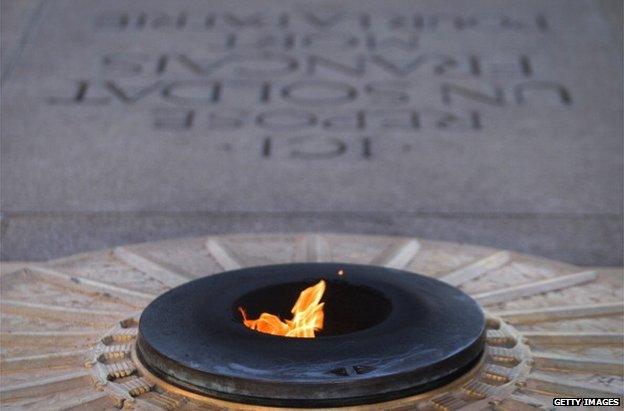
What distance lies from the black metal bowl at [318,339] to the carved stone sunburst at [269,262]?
0.09 meters

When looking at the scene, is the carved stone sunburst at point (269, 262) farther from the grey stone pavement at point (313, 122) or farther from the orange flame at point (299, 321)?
the grey stone pavement at point (313, 122)

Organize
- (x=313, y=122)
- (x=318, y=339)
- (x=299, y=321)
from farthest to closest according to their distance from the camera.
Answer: (x=313, y=122) → (x=299, y=321) → (x=318, y=339)

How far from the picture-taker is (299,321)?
406cm

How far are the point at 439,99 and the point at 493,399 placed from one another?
15.1ft

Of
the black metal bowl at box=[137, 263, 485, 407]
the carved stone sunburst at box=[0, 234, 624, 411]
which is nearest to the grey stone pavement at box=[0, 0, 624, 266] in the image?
the carved stone sunburst at box=[0, 234, 624, 411]

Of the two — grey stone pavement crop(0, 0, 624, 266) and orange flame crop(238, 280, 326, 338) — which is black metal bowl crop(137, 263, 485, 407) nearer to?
orange flame crop(238, 280, 326, 338)

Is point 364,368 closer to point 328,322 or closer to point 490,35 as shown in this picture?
point 328,322

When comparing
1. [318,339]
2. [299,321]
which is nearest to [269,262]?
[299,321]

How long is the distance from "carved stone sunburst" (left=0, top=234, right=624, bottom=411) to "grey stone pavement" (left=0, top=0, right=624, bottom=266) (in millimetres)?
768

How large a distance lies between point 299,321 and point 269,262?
123cm

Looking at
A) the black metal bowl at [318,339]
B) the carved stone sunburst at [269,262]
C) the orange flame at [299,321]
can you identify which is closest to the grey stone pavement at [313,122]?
the carved stone sunburst at [269,262]

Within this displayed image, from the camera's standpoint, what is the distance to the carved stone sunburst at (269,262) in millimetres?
3750

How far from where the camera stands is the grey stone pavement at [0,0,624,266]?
6.41 meters

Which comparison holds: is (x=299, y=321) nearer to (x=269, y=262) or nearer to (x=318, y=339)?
(x=318, y=339)
